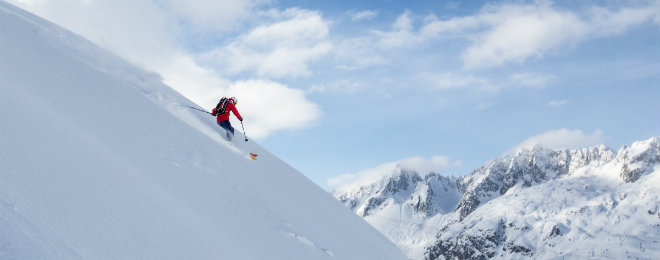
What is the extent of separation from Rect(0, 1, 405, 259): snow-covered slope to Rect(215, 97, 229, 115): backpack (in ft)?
2.00

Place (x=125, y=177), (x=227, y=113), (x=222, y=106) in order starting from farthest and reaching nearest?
(x=222, y=106), (x=227, y=113), (x=125, y=177)

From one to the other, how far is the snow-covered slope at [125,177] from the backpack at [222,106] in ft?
2.00

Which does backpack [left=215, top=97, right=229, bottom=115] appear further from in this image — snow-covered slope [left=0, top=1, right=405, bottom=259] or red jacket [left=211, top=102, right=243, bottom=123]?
snow-covered slope [left=0, top=1, right=405, bottom=259]

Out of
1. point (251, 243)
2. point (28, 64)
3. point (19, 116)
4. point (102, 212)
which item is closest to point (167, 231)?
point (102, 212)

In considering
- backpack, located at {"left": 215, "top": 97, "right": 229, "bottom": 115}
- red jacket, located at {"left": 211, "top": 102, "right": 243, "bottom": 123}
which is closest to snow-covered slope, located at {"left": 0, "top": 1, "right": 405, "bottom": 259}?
red jacket, located at {"left": 211, "top": 102, "right": 243, "bottom": 123}

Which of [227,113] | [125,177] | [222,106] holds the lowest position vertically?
[125,177]

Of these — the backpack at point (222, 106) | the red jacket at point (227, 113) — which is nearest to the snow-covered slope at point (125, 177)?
the red jacket at point (227, 113)

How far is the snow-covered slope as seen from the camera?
722 cm

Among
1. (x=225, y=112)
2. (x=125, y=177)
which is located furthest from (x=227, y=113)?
(x=125, y=177)

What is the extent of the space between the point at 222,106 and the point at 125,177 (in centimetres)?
979

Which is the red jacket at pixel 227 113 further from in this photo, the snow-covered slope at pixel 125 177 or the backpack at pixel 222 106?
the snow-covered slope at pixel 125 177

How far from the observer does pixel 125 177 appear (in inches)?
393

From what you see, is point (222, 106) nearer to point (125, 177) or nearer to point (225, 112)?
point (225, 112)

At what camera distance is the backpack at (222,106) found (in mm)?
19375
